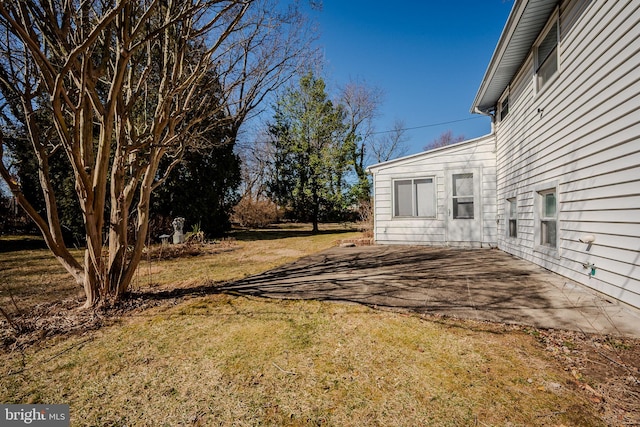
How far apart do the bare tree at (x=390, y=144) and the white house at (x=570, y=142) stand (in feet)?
53.4

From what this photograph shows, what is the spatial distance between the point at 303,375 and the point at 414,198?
6.88m

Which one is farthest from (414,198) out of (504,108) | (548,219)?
(548,219)

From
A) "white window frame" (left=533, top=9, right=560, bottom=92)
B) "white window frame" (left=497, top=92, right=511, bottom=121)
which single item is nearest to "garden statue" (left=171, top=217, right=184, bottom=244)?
"white window frame" (left=497, top=92, right=511, bottom=121)

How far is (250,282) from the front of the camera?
15.1ft

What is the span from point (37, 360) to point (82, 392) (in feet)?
2.78

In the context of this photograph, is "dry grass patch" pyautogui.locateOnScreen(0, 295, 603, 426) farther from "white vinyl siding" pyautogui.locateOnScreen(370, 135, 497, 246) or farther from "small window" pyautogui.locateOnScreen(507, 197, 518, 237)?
"white vinyl siding" pyautogui.locateOnScreen(370, 135, 497, 246)

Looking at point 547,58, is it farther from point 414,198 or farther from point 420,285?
point 420,285

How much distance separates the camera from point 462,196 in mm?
7508

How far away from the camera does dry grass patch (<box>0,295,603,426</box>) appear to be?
5.25 ft

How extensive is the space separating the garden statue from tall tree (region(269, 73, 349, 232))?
218 inches

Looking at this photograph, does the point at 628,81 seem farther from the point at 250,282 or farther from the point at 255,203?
the point at 255,203

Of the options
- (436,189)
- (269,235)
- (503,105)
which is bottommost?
(269,235)

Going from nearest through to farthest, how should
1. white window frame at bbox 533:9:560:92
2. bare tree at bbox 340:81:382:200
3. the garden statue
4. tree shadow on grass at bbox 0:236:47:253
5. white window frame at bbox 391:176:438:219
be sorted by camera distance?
white window frame at bbox 533:9:560:92
white window frame at bbox 391:176:438:219
tree shadow on grass at bbox 0:236:47:253
the garden statue
bare tree at bbox 340:81:382:200

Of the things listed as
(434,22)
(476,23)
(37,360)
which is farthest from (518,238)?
(434,22)
